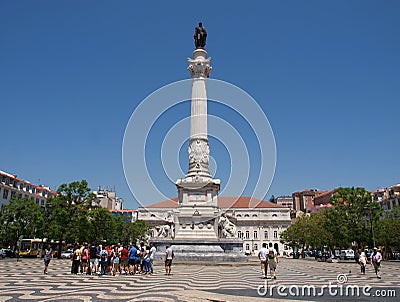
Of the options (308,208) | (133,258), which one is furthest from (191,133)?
(308,208)

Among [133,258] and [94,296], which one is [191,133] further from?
[94,296]

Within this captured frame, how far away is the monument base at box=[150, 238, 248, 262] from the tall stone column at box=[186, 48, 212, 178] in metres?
7.93

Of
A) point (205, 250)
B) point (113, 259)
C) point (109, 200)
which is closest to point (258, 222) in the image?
point (109, 200)

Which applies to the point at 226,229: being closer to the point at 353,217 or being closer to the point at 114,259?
the point at 114,259

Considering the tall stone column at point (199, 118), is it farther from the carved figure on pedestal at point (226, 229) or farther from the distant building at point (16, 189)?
the distant building at point (16, 189)

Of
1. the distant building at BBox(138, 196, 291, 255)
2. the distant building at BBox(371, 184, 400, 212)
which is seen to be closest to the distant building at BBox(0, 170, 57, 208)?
the distant building at BBox(138, 196, 291, 255)

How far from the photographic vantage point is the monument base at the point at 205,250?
30.0 meters

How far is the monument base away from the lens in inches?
1181

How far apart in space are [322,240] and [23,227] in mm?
42517

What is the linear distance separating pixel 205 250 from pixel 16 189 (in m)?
53.3

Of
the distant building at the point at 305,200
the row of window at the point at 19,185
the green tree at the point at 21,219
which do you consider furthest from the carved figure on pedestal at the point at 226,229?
the distant building at the point at 305,200

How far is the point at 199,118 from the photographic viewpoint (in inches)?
1572

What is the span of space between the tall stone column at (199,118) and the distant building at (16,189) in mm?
32671

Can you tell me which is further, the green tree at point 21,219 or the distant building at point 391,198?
the distant building at point 391,198
